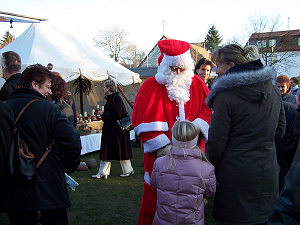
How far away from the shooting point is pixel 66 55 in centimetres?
1009

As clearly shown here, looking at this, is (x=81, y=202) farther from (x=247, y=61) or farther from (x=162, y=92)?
(x=247, y=61)

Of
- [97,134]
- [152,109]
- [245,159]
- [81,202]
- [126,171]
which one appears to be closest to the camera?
[245,159]

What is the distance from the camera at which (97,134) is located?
367 inches

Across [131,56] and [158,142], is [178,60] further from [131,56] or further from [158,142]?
[131,56]

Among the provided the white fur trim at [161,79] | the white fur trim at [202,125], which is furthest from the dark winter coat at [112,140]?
the white fur trim at [202,125]

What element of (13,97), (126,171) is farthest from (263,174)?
(126,171)

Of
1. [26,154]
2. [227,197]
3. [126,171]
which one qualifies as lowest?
[126,171]

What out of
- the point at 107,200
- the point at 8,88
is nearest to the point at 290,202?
the point at 8,88

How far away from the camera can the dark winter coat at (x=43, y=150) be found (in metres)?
2.42

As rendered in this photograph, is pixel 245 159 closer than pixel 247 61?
Yes

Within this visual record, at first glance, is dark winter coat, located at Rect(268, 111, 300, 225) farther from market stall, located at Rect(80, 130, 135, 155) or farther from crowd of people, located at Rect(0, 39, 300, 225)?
market stall, located at Rect(80, 130, 135, 155)

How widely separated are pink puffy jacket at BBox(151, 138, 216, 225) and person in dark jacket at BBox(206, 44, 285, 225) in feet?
0.42

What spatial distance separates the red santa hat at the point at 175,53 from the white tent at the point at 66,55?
256 inches

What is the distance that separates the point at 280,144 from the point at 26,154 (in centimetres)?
272
